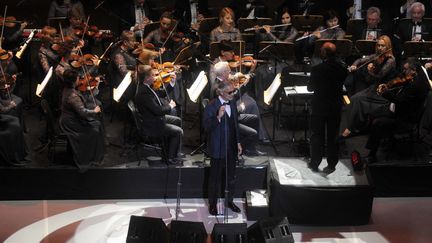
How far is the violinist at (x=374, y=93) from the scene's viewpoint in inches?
350

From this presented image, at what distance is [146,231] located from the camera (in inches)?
256

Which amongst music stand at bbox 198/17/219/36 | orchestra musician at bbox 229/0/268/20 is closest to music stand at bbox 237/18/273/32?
music stand at bbox 198/17/219/36

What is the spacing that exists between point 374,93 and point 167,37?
10.1ft

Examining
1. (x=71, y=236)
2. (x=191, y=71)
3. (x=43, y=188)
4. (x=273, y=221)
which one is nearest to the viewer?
(x=273, y=221)

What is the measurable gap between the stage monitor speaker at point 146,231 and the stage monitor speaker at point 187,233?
0.10m

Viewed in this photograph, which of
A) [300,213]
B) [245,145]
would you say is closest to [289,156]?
[245,145]

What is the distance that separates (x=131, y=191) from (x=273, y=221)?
2.17m

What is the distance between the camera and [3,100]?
822 cm

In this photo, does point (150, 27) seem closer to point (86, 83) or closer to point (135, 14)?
point (135, 14)

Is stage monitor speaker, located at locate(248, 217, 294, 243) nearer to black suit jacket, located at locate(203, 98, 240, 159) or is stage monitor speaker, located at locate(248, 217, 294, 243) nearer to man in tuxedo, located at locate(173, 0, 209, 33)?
black suit jacket, located at locate(203, 98, 240, 159)

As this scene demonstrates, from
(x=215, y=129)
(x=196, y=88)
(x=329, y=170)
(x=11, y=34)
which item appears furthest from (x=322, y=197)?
(x=11, y=34)

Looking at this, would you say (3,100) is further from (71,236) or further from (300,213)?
(300,213)

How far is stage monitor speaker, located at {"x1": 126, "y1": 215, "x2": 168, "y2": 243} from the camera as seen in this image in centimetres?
637

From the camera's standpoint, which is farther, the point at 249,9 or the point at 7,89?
the point at 249,9
